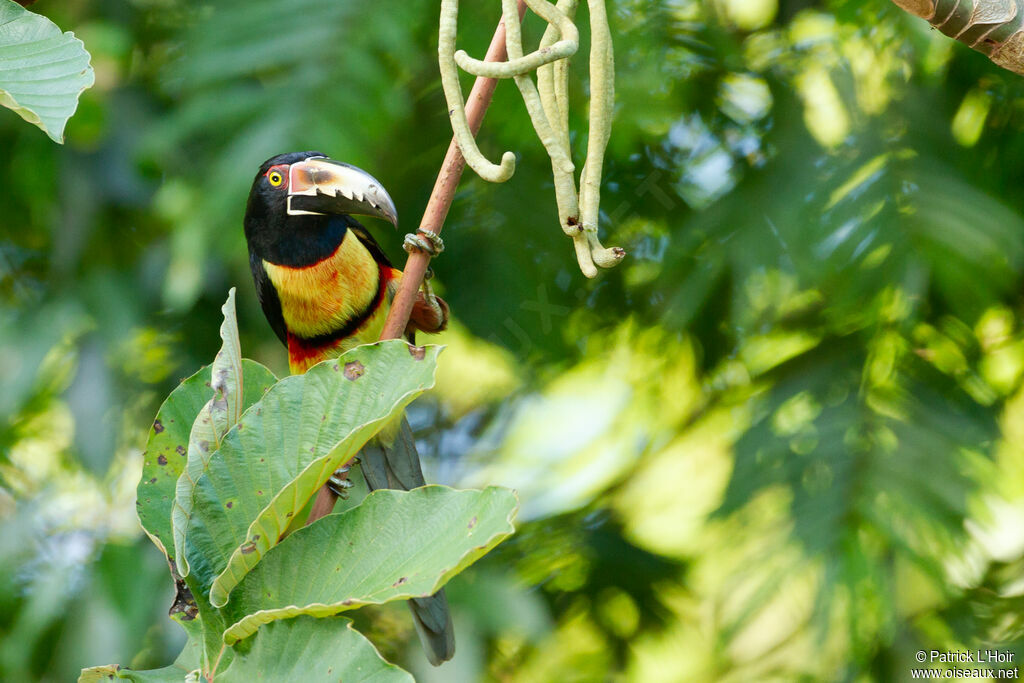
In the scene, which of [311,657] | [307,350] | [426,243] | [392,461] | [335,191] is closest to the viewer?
[311,657]

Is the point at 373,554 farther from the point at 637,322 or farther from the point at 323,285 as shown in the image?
the point at 637,322

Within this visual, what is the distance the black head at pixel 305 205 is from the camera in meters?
0.63

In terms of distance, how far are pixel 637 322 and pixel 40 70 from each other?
1.16 meters

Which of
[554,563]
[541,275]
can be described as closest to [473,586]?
[554,563]

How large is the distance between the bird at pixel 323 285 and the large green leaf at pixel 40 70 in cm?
38

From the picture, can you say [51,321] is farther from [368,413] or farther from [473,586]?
[368,413]

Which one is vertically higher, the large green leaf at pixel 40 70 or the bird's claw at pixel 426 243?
the large green leaf at pixel 40 70

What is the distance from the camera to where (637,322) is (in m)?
1.43

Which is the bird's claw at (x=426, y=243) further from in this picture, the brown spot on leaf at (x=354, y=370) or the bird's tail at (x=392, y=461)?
the bird's tail at (x=392, y=461)

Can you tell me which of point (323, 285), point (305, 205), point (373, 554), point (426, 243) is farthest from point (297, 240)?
point (373, 554)

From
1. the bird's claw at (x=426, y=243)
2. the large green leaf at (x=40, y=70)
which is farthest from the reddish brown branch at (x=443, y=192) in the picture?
the large green leaf at (x=40, y=70)

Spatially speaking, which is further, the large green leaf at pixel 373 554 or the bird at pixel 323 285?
the bird at pixel 323 285

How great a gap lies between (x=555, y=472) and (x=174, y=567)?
1076 millimetres

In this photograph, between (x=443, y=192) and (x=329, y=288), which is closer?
(x=443, y=192)
